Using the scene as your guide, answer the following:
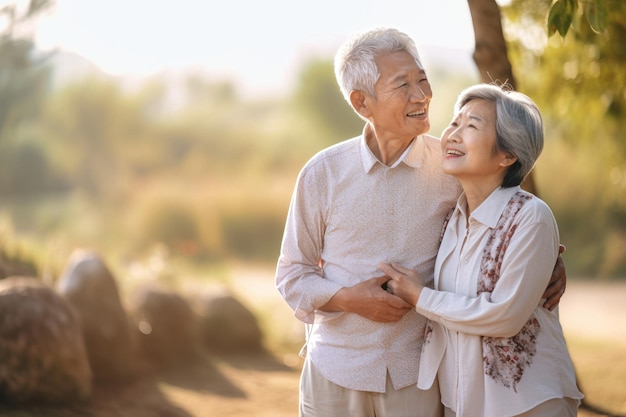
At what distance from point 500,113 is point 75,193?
12.1m

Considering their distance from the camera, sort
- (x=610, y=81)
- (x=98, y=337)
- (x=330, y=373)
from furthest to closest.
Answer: (x=610, y=81)
(x=98, y=337)
(x=330, y=373)

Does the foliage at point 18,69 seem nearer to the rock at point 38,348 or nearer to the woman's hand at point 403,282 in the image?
the rock at point 38,348

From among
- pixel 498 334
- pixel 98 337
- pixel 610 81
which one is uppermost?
pixel 610 81

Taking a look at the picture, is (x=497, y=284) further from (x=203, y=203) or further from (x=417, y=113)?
(x=203, y=203)

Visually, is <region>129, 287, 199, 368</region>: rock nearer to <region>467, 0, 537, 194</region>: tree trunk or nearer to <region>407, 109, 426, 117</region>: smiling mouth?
<region>467, 0, 537, 194</region>: tree trunk

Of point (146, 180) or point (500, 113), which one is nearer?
point (500, 113)

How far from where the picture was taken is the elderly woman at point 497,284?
2.21 m

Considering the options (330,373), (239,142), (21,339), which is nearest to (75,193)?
(239,142)

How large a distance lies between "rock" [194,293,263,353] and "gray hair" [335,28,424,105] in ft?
15.7

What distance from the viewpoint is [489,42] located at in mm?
4051

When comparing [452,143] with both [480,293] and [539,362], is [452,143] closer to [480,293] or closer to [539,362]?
[480,293]

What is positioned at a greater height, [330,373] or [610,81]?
[610,81]

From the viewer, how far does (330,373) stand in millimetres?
2539

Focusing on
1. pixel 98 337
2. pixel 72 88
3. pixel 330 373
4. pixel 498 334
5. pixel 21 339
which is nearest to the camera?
pixel 498 334
